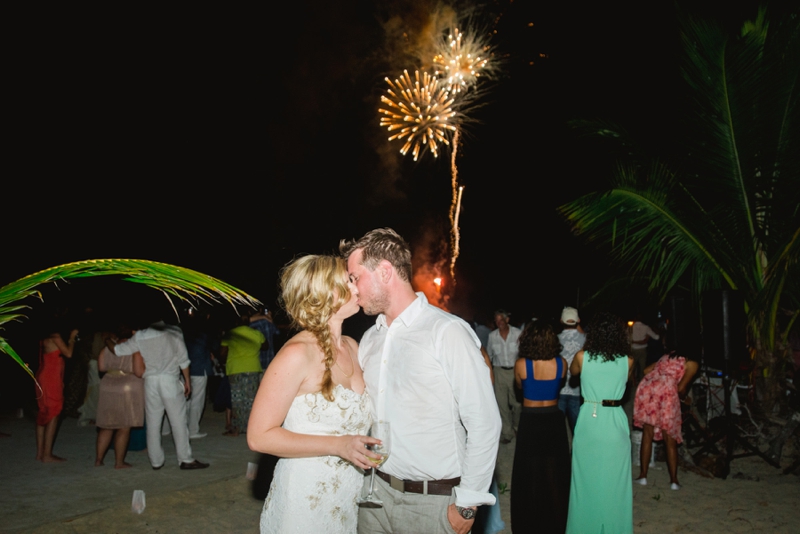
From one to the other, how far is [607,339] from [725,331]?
1.82m

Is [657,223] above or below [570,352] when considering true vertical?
above

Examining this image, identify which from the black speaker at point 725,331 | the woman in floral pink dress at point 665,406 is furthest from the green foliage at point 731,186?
the woman in floral pink dress at point 665,406

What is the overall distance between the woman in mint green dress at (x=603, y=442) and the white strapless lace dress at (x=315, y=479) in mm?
2957

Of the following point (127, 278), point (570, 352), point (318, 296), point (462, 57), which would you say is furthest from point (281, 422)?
point (462, 57)

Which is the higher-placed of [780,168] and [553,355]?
[780,168]

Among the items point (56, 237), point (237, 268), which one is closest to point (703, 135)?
point (56, 237)

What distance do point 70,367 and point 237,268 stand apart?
48.8ft

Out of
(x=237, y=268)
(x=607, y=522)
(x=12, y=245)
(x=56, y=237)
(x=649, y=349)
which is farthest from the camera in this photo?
(x=237, y=268)

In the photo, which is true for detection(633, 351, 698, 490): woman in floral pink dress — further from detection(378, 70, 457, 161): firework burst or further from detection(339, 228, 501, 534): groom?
detection(378, 70, 457, 161): firework burst

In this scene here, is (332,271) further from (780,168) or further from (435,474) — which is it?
(780,168)

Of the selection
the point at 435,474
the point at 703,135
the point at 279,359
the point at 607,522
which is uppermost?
the point at 703,135

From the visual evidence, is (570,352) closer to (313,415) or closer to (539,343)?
(539,343)

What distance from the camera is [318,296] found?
273 centimetres

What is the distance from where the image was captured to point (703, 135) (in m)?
7.28
